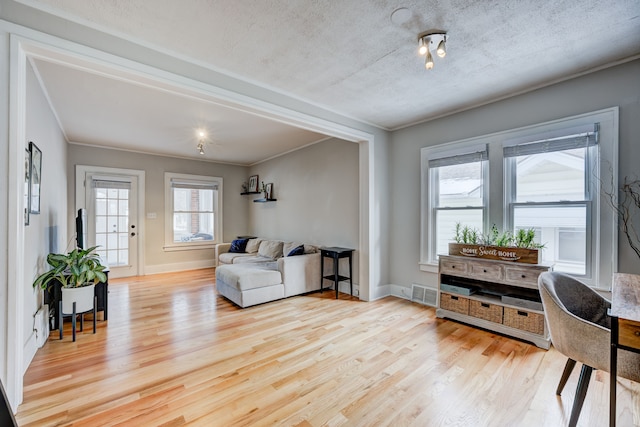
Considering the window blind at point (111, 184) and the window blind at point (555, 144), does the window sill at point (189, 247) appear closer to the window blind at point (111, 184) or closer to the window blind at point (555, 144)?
the window blind at point (111, 184)

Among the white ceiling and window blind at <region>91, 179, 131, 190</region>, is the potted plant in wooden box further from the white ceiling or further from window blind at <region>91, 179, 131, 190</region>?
window blind at <region>91, 179, 131, 190</region>

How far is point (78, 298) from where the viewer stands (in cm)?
292

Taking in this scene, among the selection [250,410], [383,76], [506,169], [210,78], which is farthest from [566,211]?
[210,78]

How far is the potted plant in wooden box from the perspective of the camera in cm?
279

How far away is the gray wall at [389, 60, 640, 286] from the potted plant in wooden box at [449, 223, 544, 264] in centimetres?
61

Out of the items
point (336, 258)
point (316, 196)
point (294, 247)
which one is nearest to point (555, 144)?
point (336, 258)

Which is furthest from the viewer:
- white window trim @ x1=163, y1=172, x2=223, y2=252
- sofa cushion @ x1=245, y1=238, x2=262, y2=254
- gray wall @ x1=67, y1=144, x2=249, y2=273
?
white window trim @ x1=163, y1=172, x2=223, y2=252

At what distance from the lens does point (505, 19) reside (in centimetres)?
194

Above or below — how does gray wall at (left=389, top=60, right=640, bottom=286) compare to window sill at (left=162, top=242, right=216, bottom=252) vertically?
above

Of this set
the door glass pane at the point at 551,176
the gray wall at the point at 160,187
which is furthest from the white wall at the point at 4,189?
the gray wall at the point at 160,187

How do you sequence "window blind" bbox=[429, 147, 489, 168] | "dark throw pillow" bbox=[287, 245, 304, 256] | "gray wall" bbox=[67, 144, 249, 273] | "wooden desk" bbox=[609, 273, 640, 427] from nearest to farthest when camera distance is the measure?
"wooden desk" bbox=[609, 273, 640, 427] < "window blind" bbox=[429, 147, 489, 168] < "dark throw pillow" bbox=[287, 245, 304, 256] < "gray wall" bbox=[67, 144, 249, 273]

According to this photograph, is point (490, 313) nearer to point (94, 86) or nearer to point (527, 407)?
point (527, 407)

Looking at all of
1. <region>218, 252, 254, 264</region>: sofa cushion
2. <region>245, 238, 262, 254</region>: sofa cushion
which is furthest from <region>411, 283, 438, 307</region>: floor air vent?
<region>245, 238, 262, 254</region>: sofa cushion

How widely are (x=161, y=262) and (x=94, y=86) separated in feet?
13.5
